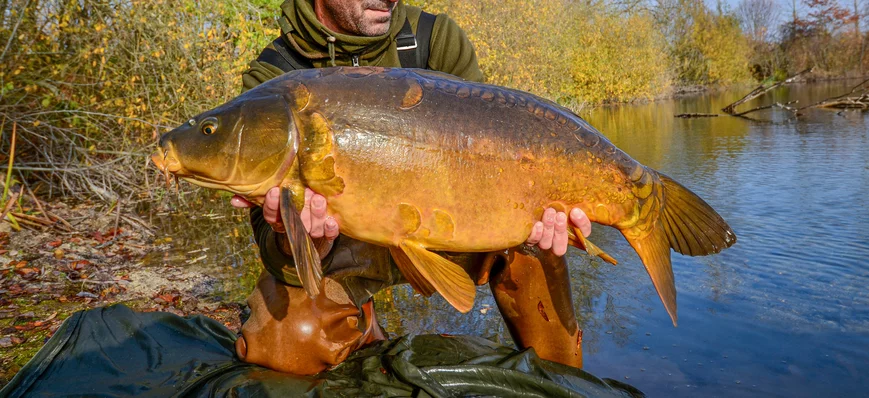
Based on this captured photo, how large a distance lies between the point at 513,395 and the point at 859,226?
3.50m

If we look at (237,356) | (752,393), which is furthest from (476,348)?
(752,393)

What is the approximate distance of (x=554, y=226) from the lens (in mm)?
2012

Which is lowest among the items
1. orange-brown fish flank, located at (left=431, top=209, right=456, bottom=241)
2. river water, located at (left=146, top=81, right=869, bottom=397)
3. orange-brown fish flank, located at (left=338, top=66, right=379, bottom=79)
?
river water, located at (left=146, top=81, right=869, bottom=397)

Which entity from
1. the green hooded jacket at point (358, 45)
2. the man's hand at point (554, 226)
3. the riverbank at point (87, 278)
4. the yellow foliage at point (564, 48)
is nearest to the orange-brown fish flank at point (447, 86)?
the man's hand at point (554, 226)

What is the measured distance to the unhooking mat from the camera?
2.17m

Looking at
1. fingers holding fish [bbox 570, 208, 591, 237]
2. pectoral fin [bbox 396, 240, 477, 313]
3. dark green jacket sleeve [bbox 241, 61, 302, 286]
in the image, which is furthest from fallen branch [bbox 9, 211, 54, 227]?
fingers holding fish [bbox 570, 208, 591, 237]

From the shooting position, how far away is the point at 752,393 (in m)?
2.50

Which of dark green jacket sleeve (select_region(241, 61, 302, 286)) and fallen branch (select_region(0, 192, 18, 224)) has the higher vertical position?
fallen branch (select_region(0, 192, 18, 224))

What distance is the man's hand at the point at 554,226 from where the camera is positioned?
1.98 m

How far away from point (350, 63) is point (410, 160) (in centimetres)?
116

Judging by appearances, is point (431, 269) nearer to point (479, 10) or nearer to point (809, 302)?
point (809, 302)

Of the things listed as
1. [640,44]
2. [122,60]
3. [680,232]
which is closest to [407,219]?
[680,232]

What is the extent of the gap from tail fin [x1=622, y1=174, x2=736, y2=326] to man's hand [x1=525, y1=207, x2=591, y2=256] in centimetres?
18

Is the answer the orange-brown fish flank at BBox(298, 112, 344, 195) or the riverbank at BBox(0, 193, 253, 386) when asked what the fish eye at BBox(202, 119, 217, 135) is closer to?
the orange-brown fish flank at BBox(298, 112, 344, 195)
